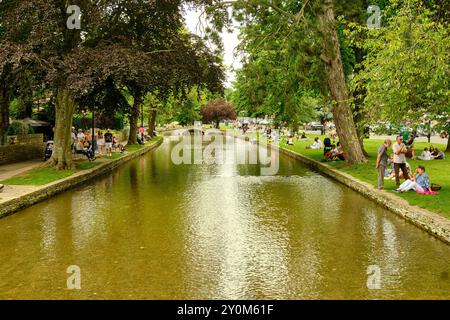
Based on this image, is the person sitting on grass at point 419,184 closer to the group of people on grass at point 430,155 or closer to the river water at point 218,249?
the river water at point 218,249

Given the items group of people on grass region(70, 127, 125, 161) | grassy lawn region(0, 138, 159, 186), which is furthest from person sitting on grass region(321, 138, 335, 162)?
group of people on grass region(70, 127, 125, 161)

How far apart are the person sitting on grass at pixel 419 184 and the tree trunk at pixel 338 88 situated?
7316 millimetres

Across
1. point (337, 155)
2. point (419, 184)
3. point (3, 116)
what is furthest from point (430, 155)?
point (3, 116)

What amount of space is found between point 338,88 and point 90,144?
13.5 m

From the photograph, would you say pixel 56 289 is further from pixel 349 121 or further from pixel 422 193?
pixel 349 121

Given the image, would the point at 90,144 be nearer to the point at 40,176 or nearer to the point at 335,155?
the point at 40,176

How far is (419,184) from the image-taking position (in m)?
13.4

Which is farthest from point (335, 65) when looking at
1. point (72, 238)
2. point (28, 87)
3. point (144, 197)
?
point (72, 238)

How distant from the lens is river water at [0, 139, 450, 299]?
630 cm

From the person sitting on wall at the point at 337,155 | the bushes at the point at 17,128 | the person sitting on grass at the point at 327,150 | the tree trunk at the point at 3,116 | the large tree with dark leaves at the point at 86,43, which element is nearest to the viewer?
the large tree with dark leaves at the point at 86,43

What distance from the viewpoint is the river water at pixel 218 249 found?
20.7 ft

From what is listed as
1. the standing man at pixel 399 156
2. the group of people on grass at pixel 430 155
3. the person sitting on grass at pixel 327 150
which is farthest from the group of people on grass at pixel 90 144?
the group of people on grass at pixel 430 155

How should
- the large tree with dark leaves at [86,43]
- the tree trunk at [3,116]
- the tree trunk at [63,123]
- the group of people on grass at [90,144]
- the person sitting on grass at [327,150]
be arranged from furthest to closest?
the tree trunk at [3,116], the group of people on grass at [90,144], the person sitting on grass at [327,150], the tree trunk at [63,123], the large tree with dark leaves at [86,43]
